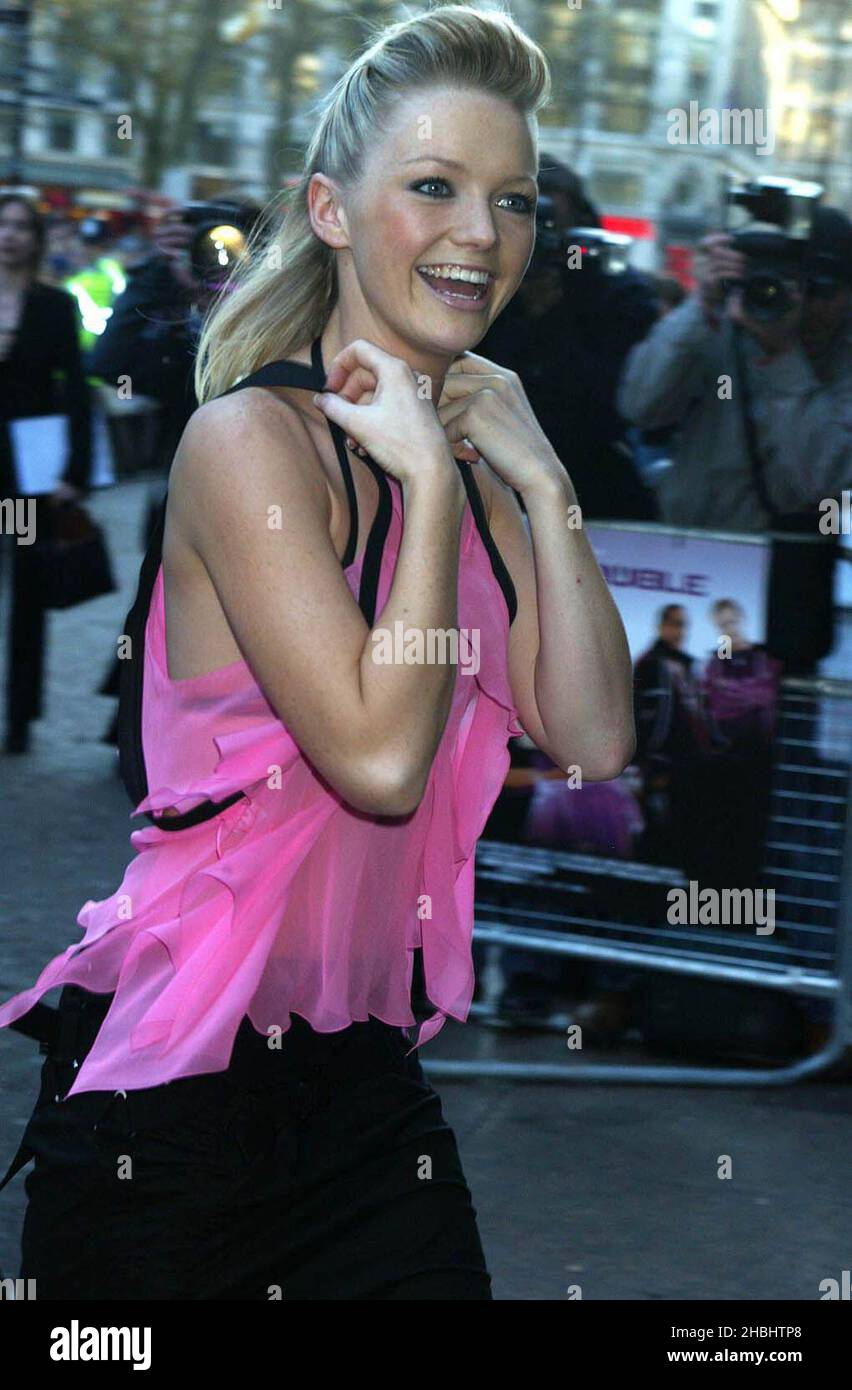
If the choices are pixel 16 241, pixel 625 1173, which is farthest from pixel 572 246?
pixel 625 1173

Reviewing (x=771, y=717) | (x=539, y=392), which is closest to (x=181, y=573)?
(x=771, y=717)

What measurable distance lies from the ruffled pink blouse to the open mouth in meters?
0.22

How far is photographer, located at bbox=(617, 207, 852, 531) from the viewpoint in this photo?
5797 millimetres

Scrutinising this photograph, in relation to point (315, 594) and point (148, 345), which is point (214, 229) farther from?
point (315, 594)

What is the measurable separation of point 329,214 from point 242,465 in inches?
14.8

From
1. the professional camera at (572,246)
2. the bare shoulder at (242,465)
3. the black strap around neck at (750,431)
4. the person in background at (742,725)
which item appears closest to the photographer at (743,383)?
the black strap around neck at (750,431)

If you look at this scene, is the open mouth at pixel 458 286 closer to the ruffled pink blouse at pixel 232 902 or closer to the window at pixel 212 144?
the ruffled pink blouse at pixel 232 902

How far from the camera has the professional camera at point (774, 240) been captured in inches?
233

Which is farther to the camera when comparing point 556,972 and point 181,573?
point 556,972

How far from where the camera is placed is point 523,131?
235 cm

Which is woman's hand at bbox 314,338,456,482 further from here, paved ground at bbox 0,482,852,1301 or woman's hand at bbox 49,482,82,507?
woman's hand at bbox 49,482,82,507
